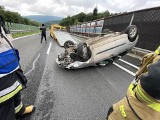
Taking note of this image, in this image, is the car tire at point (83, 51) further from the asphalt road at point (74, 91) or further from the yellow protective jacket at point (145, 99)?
the yellow protective jacket at point (145, 99)

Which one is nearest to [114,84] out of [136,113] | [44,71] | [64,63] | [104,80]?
[104,80]

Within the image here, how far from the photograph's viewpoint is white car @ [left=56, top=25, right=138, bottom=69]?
203 inches

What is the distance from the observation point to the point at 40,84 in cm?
407

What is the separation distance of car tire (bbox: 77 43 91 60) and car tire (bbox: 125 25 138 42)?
142 centimetres

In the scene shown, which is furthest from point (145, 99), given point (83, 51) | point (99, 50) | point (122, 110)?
point (99, 50)

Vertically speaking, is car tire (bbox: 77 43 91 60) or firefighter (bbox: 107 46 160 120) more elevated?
firefighter (bbox: 107 46 160 120)

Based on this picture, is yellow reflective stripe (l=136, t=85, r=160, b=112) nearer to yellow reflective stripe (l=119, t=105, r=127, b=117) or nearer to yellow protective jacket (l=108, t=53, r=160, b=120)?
yellow protective jacket (l=108, t=53, r=160, b=120)

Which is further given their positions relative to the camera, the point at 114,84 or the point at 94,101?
the point at 114,84

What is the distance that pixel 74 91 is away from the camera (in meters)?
3.69

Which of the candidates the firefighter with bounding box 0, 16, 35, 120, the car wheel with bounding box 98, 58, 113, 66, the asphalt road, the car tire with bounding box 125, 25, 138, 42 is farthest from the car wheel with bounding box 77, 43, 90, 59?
the firefighter with bounding box 0, 16, 35, 120

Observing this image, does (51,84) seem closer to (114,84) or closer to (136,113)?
(114,84)

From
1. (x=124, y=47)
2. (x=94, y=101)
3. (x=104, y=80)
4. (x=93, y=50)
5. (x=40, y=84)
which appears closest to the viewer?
(x=94, y=101)

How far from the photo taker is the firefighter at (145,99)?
1.16 metres

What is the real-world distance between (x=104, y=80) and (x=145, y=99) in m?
3.13
